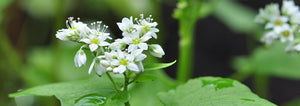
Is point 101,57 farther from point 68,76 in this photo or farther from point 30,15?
point 30,15

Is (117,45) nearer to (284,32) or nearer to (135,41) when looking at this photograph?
(135,41)

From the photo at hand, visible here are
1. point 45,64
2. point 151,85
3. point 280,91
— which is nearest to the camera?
point 151,85

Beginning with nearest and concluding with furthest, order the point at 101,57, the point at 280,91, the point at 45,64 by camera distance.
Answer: the point at 101,57, the point at 45,64, the point at 280,91

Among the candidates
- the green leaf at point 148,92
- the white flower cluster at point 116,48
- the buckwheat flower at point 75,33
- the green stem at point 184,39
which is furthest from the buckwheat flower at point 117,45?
the green stem at point 184,39

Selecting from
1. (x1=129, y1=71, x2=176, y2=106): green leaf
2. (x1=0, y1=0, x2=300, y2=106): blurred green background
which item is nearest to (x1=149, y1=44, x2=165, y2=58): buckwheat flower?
(x1=129, y1=71, x2=176, y2=106): green leaf

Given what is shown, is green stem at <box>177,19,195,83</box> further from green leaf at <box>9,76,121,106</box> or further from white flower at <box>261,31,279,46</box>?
green leaf at <box>9,76,121,106</box>

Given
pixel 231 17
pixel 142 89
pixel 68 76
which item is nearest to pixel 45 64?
pixel 68 76

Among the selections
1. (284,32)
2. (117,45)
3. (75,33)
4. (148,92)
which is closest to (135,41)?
(117,45)
